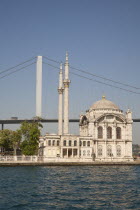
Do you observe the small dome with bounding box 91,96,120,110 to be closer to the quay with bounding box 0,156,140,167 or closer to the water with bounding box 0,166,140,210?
the quay with bounding box 0,156,140,167

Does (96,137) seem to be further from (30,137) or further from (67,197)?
(67,197)

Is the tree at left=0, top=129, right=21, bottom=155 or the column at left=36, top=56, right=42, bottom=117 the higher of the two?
the column at left=36, top=56, right=42, bottom=117

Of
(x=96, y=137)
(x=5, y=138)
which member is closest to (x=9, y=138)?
(x=5, y=138)

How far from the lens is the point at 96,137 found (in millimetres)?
78562

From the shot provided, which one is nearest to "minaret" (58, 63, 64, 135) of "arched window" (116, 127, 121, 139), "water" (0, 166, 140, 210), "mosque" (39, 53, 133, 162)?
"mosque" (39, 53, 133, 162)

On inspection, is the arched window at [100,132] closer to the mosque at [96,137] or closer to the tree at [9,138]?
the mosque at [96,137]

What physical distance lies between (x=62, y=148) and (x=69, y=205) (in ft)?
171

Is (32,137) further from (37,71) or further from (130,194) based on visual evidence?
(130,194)

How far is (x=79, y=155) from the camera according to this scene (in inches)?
2884

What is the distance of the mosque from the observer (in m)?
72.8

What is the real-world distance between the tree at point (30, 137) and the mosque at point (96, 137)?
13.0 feet

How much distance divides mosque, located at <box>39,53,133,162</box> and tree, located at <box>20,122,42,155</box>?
3971mm

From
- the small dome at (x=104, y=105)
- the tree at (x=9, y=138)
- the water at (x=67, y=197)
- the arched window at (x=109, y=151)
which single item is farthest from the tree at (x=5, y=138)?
the water at (x=67, y=197)

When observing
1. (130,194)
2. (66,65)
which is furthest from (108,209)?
(66,65)
